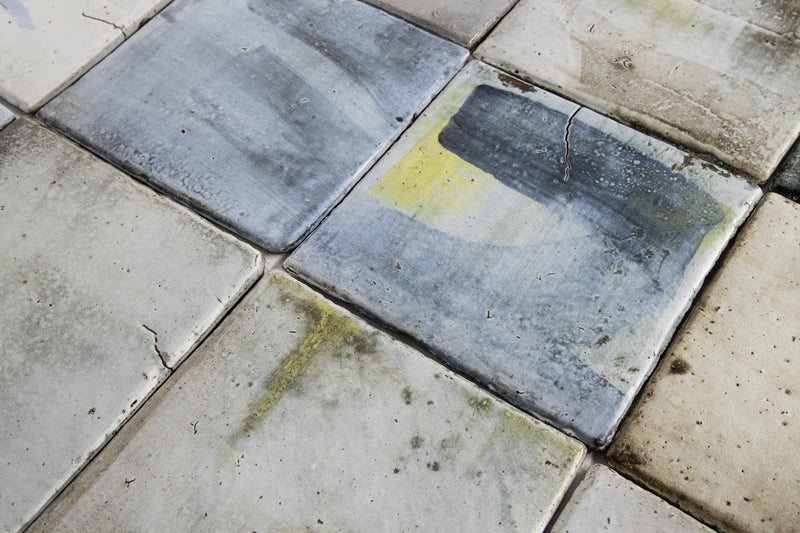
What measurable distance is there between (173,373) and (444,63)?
986 millimetres

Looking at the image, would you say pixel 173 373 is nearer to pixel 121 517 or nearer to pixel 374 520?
pixel 121 517

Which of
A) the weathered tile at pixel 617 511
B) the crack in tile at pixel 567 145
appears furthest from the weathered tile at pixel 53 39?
the weathered tile at pixel 617 511

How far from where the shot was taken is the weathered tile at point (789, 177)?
1.24 metres

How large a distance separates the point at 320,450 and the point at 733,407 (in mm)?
766

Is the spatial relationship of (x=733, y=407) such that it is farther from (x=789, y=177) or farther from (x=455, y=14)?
(x=455, y=14)

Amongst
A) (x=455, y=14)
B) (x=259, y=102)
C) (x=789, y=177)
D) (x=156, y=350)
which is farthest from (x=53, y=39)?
(x=789, y=177)

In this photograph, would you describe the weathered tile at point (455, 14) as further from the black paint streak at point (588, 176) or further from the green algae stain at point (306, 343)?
the green algae stain at point (306, 343)

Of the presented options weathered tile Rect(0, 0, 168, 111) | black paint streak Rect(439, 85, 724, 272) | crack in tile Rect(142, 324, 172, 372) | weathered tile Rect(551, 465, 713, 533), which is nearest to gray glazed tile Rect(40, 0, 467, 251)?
weathered tile Rect(0, 0, 168, 111)

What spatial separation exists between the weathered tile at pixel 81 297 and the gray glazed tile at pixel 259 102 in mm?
80

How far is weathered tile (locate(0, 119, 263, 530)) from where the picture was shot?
1.04 meters

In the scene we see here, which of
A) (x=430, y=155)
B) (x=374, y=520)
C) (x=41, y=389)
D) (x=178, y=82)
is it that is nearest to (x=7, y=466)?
(x=41, y=389)

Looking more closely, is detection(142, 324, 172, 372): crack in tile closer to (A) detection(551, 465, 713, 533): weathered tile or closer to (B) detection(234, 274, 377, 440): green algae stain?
(B) detection(234, 274, 377, 440): green algae stain

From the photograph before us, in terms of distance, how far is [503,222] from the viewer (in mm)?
1222

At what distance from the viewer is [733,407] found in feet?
3.37
